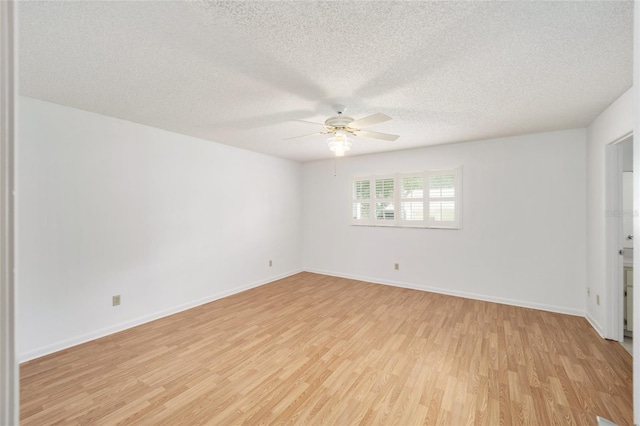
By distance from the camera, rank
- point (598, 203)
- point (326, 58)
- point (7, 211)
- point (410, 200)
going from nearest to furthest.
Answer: point (7, 211) < point (326, 58) < point (598, 203) < point (410, 200)

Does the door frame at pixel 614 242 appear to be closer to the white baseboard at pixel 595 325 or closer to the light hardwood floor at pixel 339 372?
the white baseboard at pixel 595 325

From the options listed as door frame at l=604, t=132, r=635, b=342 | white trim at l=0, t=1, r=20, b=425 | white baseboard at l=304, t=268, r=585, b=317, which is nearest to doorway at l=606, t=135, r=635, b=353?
door frame at l=604, t=132, r=635, b=342

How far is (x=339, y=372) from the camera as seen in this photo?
92.5 inches

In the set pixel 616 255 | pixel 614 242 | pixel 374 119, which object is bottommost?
pixel 616 255

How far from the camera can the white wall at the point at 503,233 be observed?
3615mm

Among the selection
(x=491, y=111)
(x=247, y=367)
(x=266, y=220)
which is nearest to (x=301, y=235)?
(x=266, y=220)

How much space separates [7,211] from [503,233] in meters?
4.78

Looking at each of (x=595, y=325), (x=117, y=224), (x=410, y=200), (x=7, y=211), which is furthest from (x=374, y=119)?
(x=595, y=325)

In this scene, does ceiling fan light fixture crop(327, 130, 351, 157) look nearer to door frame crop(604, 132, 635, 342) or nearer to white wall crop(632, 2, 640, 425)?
white wall crop(632, 2, 640, 425)

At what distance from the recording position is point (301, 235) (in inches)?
240

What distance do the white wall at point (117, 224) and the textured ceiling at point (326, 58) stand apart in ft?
1.34

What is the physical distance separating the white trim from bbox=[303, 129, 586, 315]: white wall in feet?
15.5

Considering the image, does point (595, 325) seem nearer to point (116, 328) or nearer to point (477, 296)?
point (477, 296)

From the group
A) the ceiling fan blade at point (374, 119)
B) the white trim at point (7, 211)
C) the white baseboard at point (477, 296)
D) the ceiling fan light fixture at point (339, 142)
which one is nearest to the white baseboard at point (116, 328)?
the white trim at point (7, 211)
